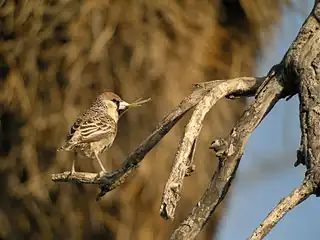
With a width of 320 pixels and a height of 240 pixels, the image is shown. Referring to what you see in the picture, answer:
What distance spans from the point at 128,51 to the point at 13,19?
16.4 inches

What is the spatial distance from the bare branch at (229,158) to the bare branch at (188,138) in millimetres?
26

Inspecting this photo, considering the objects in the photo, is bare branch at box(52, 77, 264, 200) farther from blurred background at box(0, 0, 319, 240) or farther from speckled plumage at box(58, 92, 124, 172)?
blurred background at box(0, 0, 319, 240)

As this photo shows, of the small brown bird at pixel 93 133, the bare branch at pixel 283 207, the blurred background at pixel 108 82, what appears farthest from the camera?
the blurred background at pixel 108 82

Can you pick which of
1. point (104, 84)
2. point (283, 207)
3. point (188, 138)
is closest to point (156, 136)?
point (188, 138)

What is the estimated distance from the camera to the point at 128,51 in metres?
3.03

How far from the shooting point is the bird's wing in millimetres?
1660

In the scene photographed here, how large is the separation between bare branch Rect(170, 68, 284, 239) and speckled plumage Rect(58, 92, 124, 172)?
552mm

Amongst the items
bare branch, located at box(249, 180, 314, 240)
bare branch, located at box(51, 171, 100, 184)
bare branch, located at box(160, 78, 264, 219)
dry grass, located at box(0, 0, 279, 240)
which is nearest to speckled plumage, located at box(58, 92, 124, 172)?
bare branch, located at box(51, 171, 100, 184)

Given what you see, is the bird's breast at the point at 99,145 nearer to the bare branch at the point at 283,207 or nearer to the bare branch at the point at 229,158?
the bare branch at the point at 229,158

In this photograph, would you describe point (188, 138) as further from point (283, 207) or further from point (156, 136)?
point (283, 207)

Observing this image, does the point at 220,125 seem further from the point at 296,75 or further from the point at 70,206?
the point at 296,75

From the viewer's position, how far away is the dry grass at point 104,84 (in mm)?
3020

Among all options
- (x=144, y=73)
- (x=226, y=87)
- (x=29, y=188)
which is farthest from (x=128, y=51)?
(x=226, y=87)

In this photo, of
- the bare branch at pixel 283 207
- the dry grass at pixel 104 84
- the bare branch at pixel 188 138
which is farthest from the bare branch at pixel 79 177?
the dry grass at pixel 104 84
